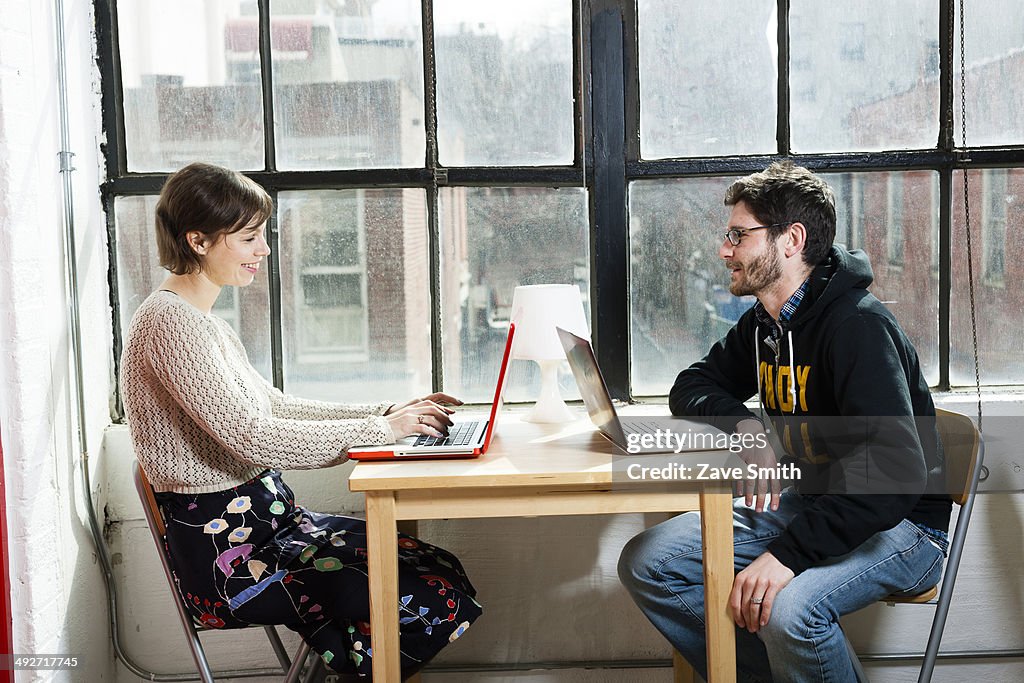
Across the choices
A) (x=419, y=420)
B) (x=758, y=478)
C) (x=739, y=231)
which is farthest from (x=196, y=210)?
(x=758, y=478)

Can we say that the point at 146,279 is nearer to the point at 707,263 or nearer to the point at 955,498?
the point at 707,263

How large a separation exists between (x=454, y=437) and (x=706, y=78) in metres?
1.35

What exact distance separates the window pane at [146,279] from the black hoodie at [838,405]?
126 cm

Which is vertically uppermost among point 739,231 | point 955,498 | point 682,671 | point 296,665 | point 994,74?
point 994,74

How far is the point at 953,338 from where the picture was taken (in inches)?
110

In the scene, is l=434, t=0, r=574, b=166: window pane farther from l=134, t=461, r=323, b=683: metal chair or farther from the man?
l=134, t=461, r=323, b=683: metal chair

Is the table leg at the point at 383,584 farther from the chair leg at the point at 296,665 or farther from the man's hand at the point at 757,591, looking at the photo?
the man's hand at the point at 757,591

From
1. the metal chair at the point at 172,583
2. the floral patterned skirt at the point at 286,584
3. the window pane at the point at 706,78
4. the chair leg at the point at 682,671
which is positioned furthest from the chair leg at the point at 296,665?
the window pane at the point at 706,78

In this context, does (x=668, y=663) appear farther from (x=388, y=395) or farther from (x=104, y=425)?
(x=104, y=425)

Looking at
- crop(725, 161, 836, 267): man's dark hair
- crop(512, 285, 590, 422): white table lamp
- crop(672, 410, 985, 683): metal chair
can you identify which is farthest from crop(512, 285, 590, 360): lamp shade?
crop(672, 410, 985, 683): metal chair

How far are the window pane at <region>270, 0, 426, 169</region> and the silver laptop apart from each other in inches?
34.6

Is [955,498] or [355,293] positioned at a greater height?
[355,293]

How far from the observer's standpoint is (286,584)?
202cm

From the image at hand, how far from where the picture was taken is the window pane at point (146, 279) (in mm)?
2727
